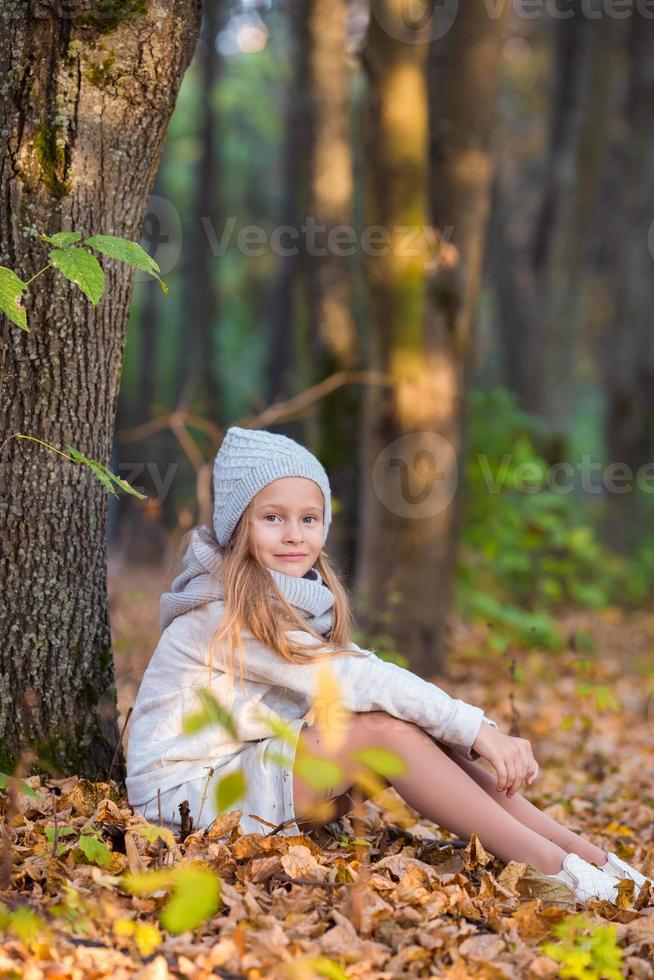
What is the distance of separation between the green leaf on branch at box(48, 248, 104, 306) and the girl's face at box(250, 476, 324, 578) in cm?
93

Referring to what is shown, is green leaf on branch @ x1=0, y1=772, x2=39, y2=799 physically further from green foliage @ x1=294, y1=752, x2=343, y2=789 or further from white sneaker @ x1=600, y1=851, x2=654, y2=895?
white sneaker @ x1=600, y1=851, x2=654, y2=895

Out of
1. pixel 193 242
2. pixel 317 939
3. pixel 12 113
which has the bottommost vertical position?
pixel 317 939

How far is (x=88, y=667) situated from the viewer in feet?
11.1

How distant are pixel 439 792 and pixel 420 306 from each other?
400cm

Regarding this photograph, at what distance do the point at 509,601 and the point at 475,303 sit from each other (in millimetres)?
3302

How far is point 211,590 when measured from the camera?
3262 mm

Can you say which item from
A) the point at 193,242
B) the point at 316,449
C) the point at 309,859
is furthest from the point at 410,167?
the point at 193,242

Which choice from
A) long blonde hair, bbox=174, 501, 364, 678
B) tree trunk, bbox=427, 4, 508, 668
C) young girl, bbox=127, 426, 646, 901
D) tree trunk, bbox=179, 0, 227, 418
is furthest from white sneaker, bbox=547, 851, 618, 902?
tree trunk, bbox=179, 0, 227, 418

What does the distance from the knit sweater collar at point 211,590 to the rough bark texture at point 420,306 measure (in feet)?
9.53

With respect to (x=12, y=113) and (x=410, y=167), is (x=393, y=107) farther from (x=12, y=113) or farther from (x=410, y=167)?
(x=12, y=113)

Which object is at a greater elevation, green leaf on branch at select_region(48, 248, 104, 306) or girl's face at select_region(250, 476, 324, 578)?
green leaf on branch at select_region(48, 248, 104, 306)

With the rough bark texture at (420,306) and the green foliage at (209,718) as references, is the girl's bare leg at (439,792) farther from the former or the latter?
the rough bark texture at (420,306)

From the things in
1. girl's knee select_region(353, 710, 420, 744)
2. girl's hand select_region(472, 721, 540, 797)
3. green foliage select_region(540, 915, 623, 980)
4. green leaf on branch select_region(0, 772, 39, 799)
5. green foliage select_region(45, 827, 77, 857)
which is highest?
girl's knee select_region(353, 710, 420, 744)

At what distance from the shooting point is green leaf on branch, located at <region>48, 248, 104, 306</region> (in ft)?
8.77
